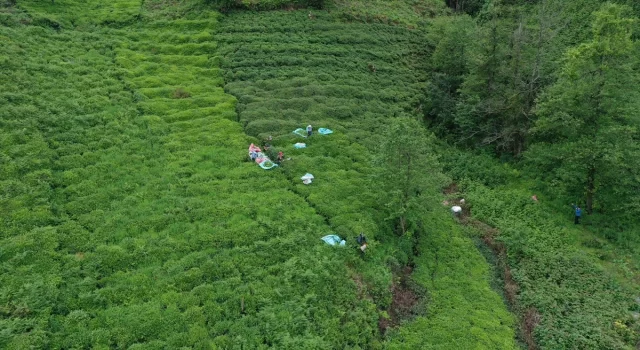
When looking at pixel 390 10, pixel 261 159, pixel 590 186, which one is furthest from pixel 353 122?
pixel 390 10

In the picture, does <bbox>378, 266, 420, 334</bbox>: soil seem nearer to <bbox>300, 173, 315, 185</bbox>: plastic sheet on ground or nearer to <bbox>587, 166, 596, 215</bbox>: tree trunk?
<bbox>300, 173, 315, 185</bbox>: plastic sheet on ground

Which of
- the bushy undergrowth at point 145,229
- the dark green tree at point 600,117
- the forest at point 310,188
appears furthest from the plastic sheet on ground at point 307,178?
the dark green tree at point 600,117

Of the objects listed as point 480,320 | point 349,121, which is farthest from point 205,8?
point 480,320

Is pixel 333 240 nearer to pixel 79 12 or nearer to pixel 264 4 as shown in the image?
pixel 264 4

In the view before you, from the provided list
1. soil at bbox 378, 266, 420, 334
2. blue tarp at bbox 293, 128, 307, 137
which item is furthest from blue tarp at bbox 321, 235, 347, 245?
blue tarp at bbox 293, 128, 307, 137

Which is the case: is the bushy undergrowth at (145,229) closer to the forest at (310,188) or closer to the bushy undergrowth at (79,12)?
the forest at (310,188)

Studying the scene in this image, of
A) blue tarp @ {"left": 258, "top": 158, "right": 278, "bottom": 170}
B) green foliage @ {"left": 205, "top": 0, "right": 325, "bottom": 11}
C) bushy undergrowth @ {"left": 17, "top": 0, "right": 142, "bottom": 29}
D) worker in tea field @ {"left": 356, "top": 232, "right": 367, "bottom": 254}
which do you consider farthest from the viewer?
green foliage @ {"left": 205, "top": 0, "right": 325, "bottom": 11}

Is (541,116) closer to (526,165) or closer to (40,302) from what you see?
(526,165)
